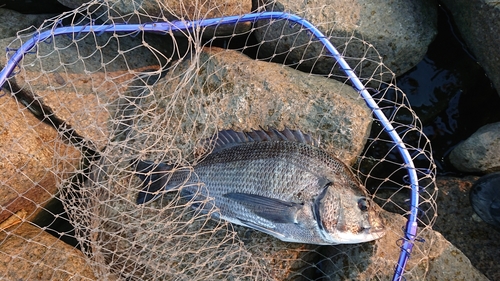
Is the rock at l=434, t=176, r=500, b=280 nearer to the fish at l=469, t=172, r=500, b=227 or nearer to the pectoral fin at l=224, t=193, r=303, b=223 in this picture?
the fish at l=469, t=172, r=500, b=227

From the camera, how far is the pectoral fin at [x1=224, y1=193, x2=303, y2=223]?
3.35m

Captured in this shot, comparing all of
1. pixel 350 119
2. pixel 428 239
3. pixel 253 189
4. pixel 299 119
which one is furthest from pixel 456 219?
pixel 253 189

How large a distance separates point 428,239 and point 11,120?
393 cm

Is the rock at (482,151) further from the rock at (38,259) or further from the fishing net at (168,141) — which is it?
the rock at (38,259)

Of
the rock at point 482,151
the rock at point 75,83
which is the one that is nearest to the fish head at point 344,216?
the rock at point 482,151

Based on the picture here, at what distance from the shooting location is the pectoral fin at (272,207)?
3.35m

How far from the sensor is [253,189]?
344 centimetres

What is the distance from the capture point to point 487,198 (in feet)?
12.7

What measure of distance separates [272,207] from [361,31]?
6.43 ft

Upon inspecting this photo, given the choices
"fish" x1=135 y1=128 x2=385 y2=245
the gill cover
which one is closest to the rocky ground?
"fish" x1=135 y1=128 x2=385 y2=245

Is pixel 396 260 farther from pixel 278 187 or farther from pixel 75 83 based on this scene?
pixel 75 83

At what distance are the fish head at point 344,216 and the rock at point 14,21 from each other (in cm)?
→ 369

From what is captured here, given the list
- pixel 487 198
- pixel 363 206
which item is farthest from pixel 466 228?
pixel 363 206

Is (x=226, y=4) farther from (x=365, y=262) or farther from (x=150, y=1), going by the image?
(x=365, y=262)
